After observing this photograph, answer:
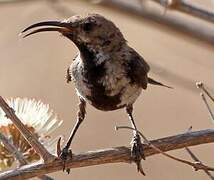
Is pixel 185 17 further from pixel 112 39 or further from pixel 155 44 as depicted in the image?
pixel 155 44

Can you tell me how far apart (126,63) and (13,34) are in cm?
438

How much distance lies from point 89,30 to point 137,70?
0.77 feet

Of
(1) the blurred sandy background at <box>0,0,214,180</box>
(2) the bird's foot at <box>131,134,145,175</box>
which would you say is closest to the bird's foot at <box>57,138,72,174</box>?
(2) the bird's foot at <box>131,134,145,175</box>

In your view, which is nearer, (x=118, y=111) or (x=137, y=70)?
(x=137, y=70)

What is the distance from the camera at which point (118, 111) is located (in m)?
5.81

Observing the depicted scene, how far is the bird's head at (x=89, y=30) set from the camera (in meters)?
2.42

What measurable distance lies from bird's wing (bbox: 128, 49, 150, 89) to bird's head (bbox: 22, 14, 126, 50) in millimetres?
71

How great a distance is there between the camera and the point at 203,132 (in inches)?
87.4

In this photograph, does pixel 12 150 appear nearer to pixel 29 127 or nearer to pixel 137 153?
pixel 29 127

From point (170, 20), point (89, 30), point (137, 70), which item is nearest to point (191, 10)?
point (170, 20)

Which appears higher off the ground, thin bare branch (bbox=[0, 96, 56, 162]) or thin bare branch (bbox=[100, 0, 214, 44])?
thin bare branch (bbox=[0, 96, 56, 162])

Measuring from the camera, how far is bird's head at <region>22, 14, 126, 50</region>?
95.3 inches

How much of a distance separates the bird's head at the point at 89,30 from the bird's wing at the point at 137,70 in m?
0.07

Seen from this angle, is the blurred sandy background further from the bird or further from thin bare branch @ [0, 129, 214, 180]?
thin bare branch @ [0, 129, 214, 180]
